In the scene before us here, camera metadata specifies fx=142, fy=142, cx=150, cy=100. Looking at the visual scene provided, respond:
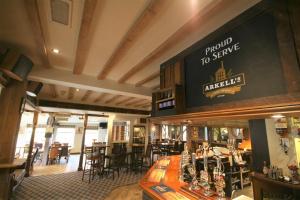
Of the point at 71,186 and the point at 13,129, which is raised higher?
the point at 13,129

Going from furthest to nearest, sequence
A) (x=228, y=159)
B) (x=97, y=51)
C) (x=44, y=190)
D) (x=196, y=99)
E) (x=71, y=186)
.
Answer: (x=71, y=186), (x=44, y=190), (x=228, y=159), (x=97, y=51), (x=196, y=99)

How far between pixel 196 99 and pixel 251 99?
640mm

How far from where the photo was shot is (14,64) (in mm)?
2090

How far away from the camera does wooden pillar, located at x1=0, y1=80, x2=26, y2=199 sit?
231 centimetres

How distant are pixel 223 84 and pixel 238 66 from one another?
8.4 inches

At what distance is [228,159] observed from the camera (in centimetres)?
308

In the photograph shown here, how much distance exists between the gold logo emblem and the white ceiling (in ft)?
2.07

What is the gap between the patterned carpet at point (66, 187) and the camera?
376 centimetres

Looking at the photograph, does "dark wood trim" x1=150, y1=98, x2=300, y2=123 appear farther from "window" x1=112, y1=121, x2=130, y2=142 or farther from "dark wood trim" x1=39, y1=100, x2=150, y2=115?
"window" x1=112, y1=121, x2=130, y2=142

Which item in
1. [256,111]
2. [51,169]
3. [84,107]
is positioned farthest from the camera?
[51,169]

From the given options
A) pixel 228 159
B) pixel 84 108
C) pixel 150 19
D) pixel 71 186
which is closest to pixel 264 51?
pixel 150 19

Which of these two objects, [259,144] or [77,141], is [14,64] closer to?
[259,144]

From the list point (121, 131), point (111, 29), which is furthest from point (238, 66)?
point (121, 131)

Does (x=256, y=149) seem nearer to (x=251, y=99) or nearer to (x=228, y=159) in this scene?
(x=228, y=159)
